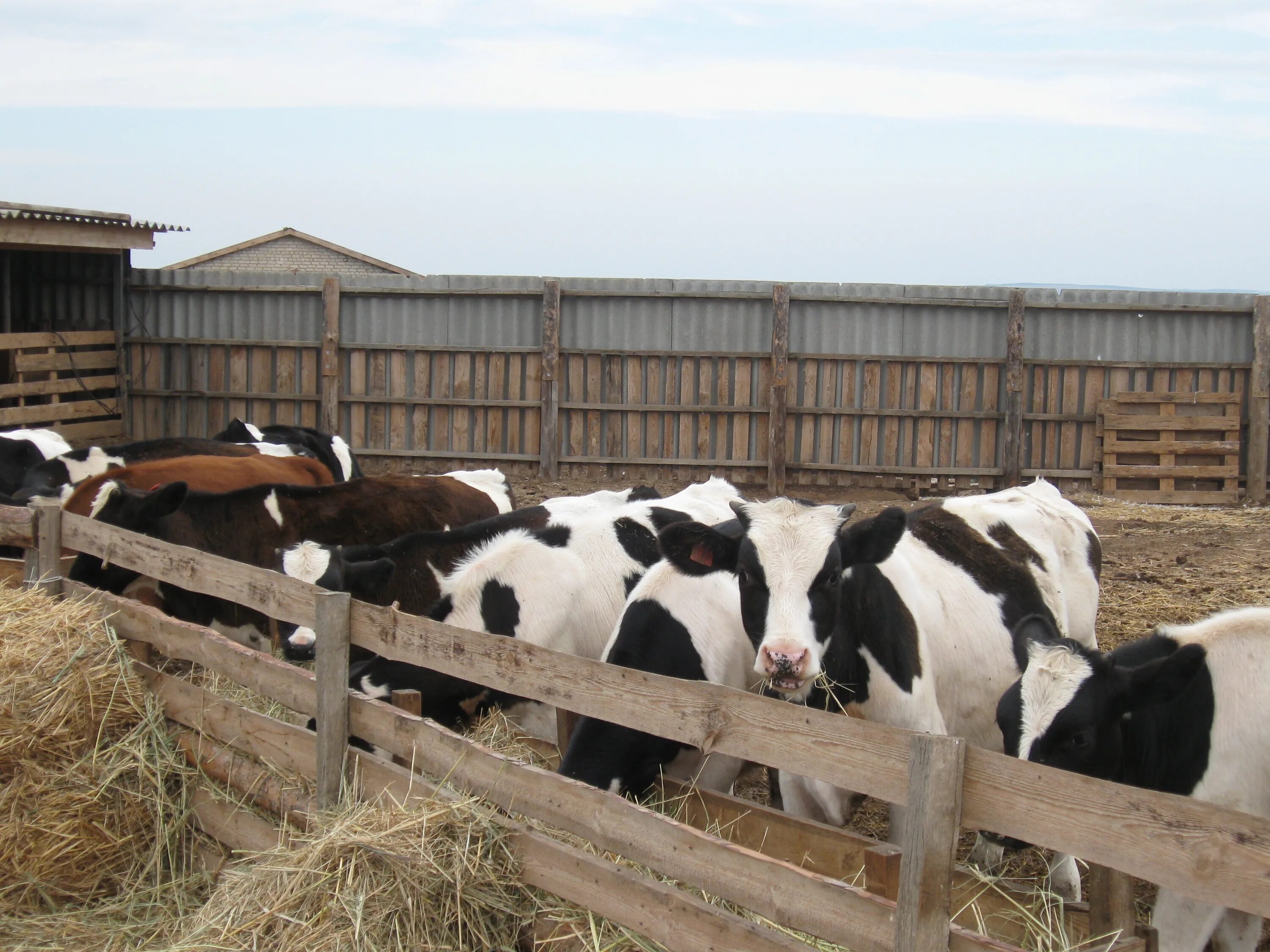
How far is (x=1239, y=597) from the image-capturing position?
28.9 ft

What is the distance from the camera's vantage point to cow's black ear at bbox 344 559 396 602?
579 centimetres

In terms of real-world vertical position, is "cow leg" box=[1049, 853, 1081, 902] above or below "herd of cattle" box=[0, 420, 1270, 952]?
below

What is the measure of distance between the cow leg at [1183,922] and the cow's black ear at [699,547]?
1.85 meters

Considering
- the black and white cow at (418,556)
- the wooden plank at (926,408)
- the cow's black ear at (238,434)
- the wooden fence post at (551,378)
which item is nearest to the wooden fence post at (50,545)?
the black and white cow at (418,556)

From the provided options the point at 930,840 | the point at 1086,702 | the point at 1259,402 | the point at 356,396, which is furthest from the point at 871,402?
the point at 930,840

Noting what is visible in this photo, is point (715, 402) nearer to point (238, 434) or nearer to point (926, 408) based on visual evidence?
point (926, 408)

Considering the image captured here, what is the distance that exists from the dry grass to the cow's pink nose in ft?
7.79

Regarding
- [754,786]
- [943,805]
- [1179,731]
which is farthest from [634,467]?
[943,805]

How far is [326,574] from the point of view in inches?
229

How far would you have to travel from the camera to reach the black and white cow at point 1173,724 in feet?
12.5

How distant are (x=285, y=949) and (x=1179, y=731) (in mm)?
2855

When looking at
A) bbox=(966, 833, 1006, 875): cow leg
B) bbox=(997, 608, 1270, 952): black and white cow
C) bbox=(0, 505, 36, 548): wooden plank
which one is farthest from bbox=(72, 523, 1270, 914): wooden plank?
bbox=(0, 505, 36, 548): wooden plank

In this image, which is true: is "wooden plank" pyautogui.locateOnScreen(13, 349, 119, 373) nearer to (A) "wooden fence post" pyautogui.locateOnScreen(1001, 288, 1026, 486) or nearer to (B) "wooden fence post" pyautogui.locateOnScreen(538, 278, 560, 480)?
(B) "wooden fence post" pyautogui.locateOnScreen(538, 278, 560, 480)

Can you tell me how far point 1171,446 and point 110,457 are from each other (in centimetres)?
1203
